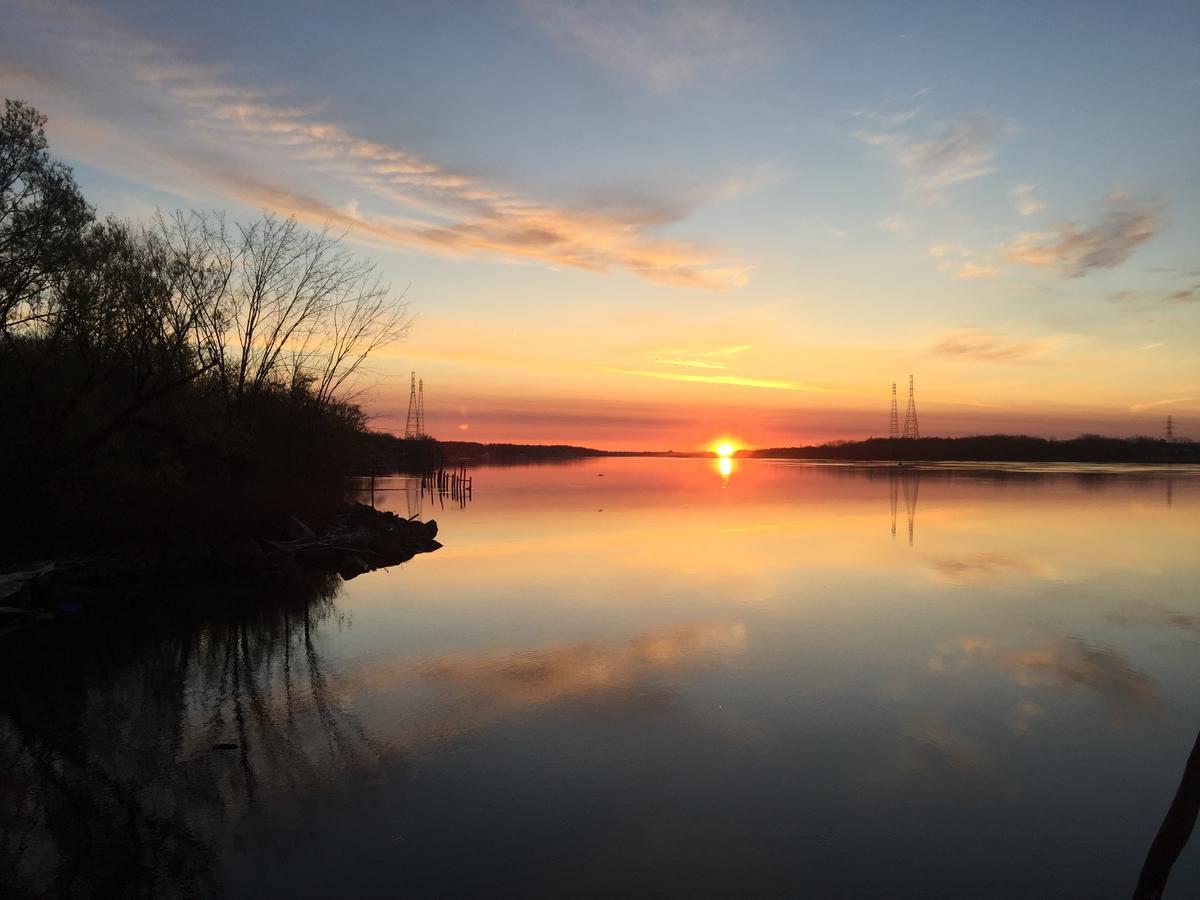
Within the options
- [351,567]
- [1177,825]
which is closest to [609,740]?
[1177,825]

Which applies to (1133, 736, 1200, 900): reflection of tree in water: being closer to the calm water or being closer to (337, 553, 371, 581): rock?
the calm water

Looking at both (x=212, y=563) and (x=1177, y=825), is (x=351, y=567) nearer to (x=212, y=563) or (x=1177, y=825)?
(x=212, y=563)

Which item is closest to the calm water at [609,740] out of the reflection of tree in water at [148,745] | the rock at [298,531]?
the reflection of tree in water at [148,745]

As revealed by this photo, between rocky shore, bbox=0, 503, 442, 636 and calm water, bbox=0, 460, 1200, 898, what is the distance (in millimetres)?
1831

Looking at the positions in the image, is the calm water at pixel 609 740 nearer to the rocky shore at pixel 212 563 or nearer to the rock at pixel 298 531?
the rocky shore at pixel 212 563

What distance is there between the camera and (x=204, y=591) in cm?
1822

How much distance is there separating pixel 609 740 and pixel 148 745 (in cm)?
527

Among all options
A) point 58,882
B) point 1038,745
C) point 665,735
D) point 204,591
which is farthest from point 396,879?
point 204,591

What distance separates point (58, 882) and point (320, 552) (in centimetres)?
1830

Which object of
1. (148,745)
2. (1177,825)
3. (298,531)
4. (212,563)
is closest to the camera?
(1177,825)

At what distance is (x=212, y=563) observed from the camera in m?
20.5

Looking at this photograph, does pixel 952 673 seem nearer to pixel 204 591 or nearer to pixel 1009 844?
pixel 1009 844

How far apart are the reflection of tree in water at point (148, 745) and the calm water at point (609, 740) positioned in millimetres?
40

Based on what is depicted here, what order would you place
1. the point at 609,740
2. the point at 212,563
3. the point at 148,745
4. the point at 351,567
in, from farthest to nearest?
the point at 351,567 → the point at 212,563 → the point at 609,740 → the point at 148,745
